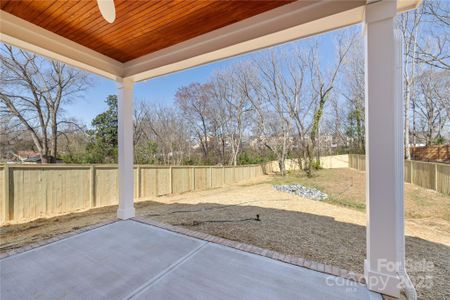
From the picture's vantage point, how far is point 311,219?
4387mm

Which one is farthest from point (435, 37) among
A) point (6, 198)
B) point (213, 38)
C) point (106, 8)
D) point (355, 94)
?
point (6, 198)

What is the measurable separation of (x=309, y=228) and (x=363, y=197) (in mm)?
4380

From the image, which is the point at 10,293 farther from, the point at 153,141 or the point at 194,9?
the point at 153,141

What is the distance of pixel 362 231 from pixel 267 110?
451 inches

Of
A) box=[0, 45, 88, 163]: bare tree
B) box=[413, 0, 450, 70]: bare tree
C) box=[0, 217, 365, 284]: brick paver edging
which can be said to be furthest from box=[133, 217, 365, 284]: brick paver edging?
box=[0, 45, 88, 163]: bare tree

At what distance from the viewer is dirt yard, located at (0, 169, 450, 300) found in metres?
2.70

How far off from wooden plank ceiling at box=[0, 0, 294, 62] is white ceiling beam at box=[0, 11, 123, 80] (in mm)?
79

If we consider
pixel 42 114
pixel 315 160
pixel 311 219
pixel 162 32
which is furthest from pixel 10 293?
pixel 315 160

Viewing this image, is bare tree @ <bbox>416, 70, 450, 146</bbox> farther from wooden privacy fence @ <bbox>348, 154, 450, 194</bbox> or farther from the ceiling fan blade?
the ceiling fan blade

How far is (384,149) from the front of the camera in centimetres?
172

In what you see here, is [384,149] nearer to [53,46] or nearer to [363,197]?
[53,46]

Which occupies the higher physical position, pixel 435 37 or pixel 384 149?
pixel 435 37

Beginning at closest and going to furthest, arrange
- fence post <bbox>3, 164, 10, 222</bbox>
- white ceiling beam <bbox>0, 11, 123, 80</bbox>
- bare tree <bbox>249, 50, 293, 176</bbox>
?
white ceiling beam <bbox>0, 11, 123, 80</bbox>
fence post <bbox>3, 164, 10, 222</bbox>
bare tree <bbox>249, 50, 293, 176</bbox>

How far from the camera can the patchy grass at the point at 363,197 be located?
5211 mm
